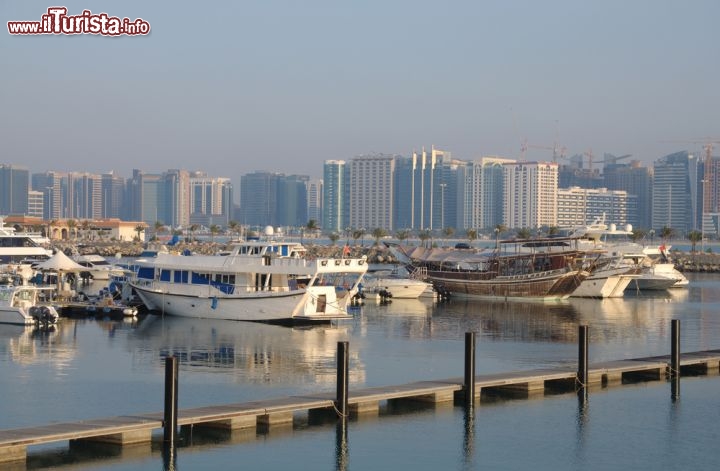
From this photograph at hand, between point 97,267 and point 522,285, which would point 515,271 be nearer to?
point 522,285

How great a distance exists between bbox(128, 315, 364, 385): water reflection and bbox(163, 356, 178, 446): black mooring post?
899 cm

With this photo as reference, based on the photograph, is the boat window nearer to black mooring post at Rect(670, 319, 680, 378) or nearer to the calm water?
the calm water

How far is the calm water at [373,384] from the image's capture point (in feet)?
79.8

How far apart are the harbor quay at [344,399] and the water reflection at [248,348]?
4723 millimetres

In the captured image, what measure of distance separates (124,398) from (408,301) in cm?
3498

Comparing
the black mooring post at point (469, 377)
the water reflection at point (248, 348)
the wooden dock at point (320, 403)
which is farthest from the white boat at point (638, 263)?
the black mooring post at point (469, 377)

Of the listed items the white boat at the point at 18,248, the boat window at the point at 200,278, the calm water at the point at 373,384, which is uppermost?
the white boat at the point at 18,248

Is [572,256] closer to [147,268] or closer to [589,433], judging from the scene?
[147,268]

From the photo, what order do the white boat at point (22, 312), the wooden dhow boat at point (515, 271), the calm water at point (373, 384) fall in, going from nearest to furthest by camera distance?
the calm water at point (373, 384) → the white boat at point (22, 312) → the wooden dhow boat at point (515, 271)

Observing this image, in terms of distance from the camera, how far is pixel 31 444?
73.4ft

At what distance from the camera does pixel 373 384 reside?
32.3 m

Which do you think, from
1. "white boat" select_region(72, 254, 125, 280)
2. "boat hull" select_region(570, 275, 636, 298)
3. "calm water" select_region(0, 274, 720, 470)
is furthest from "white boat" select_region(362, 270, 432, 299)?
"white boat" select_region(72, 254, 125, 280)

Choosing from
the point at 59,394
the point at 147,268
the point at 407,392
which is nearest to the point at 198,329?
the point at 147,268

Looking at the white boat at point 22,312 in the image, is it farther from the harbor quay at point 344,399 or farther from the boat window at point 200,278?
the harbor quay at point 344,399
